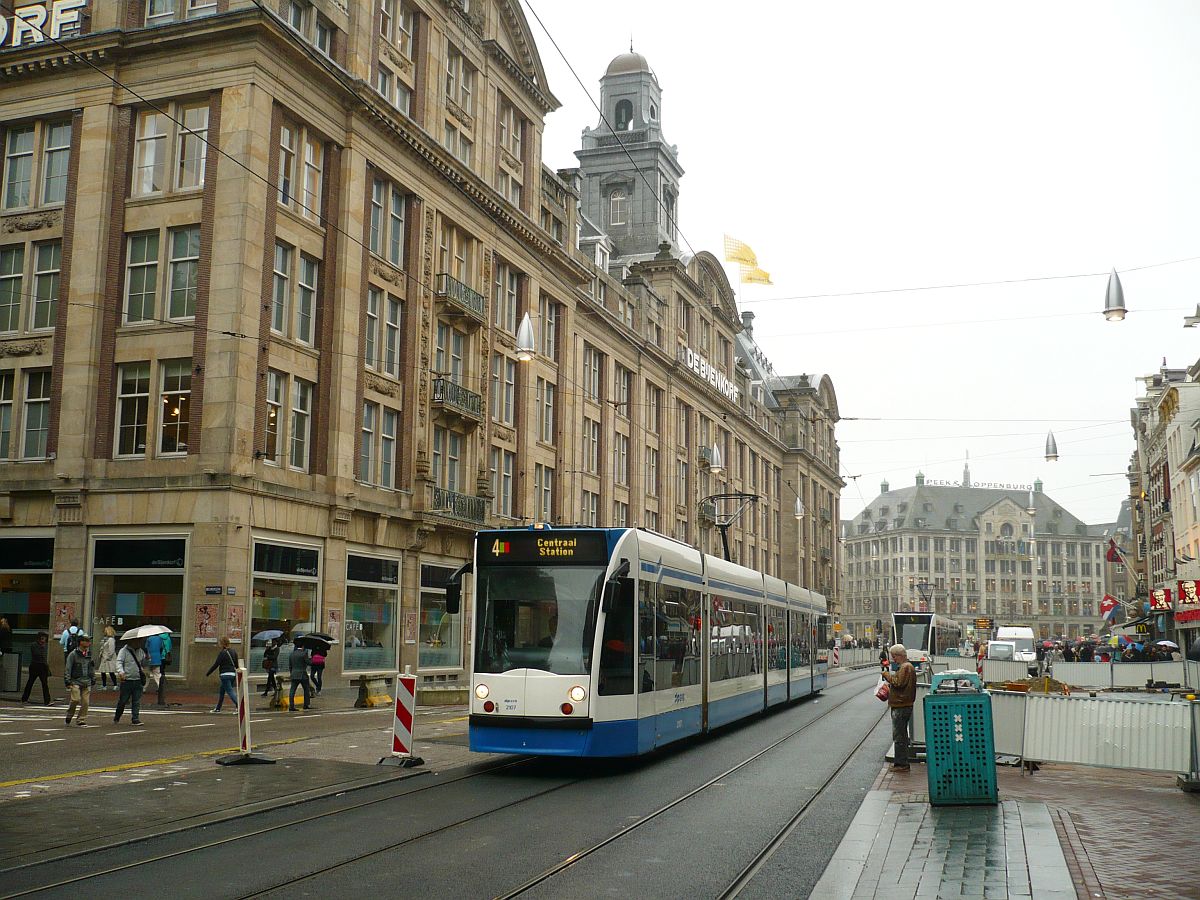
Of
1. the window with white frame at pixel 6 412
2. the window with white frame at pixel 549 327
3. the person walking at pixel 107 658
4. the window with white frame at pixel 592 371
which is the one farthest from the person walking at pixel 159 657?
the window with white frame at pixel 592 371

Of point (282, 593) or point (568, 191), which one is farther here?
point (568, 191)

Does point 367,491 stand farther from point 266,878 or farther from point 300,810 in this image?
point 266,878

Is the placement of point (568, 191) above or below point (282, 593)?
above

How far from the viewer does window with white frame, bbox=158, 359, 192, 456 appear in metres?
30.4

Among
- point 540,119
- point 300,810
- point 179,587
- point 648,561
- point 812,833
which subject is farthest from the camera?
point 540,119

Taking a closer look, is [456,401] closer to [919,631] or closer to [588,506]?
[588,506]

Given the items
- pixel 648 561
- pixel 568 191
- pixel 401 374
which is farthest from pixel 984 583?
pixel 648 561

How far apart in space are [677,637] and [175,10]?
77.7ft

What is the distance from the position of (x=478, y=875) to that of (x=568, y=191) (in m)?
44.4

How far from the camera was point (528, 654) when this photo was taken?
15.7 meters

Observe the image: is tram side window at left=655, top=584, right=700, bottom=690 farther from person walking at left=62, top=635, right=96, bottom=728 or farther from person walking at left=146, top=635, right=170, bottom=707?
person walking at left=146, top=635, right=170, bottom=707

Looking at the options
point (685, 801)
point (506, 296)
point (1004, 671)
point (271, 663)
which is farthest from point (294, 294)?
point (685, 801)

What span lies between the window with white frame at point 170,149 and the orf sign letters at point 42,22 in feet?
11.5

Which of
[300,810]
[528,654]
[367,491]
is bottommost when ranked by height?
[300,810]
